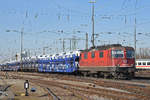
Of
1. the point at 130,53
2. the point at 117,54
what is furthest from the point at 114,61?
the point at 130,53

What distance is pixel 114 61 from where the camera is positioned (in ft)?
91.8

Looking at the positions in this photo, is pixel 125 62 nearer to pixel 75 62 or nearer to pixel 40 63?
pixel 75 62

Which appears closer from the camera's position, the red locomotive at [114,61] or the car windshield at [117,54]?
the red locomotive at [114,61]

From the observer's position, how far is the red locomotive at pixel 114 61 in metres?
27.6

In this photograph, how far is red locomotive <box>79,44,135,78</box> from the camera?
90.5 feet

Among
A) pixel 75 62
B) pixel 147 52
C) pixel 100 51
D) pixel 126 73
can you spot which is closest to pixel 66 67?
pixel 75 62

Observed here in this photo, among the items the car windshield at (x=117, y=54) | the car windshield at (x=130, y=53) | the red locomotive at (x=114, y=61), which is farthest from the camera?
the car windshield at (x=130, y=53)

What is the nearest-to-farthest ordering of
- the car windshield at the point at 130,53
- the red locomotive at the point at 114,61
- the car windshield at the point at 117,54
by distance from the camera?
the red locomotive at the point at 114,61
the car windshield at the point at 117,54
the car windshield at the point at 130,53

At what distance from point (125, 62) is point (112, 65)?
4.70 feet

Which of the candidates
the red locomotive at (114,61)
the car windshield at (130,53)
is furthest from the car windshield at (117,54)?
the car windshield at (130,53)

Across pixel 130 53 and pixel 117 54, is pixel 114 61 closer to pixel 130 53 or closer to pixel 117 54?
pixel 117 54

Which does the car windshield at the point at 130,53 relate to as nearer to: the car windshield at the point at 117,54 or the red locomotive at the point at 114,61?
the red locomotive at the point at 114,61

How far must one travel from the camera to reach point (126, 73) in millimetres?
28094

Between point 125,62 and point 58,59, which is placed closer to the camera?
point 125,62
